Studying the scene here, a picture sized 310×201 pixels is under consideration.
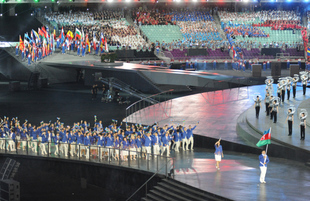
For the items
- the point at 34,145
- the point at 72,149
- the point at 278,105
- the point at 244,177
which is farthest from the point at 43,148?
the point at 278,105

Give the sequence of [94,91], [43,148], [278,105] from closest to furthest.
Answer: [43,148]
[278,105]
[94,91]

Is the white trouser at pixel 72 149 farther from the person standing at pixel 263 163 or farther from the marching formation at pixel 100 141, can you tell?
the person standing at pixel 263 163

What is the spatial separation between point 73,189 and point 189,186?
9491 millimetres

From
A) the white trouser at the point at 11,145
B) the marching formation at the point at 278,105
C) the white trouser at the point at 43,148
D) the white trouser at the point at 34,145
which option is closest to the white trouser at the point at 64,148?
the white trouser at the point at 43,148

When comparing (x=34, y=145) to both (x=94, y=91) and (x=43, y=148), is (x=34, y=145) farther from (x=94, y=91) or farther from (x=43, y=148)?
(x=94, y=91)

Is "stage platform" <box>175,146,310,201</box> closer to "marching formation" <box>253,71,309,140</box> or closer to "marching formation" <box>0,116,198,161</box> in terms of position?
"marching formation" <box>0,116,198,161</box>

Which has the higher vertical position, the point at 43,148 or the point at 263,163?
the point at 263,163

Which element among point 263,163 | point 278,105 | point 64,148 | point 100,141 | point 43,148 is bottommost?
point 43,148

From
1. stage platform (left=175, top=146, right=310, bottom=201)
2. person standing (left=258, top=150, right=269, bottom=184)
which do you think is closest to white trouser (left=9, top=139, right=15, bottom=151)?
stage platform (left=175, top=146, right=310, bottom=201)

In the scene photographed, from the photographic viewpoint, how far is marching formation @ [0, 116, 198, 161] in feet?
79.4

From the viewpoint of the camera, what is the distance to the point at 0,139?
26.9 metres

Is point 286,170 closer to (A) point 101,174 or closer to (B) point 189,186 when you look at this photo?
(B) point 189,186

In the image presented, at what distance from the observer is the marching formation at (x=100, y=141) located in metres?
24.2

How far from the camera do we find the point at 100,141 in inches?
976
